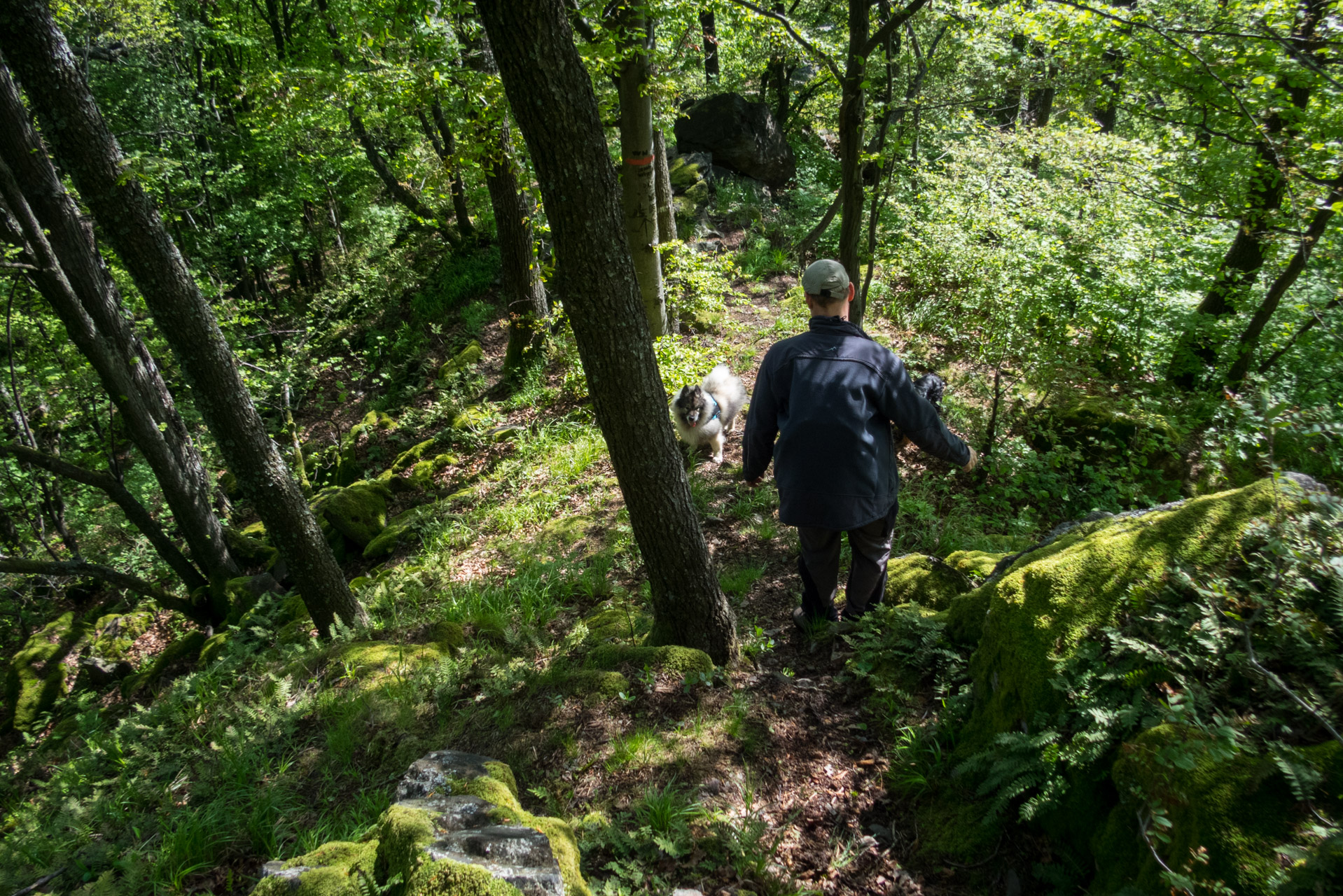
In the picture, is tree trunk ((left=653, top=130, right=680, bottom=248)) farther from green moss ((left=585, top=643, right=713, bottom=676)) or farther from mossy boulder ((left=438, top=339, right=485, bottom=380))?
green moss ((left=585, top=643, right=713, bottom=676))

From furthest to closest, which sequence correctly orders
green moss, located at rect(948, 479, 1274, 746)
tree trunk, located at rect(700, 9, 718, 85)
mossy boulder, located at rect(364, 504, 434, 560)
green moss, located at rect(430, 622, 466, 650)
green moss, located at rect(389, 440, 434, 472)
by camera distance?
tree trunk, located at rect(700, 9, 718, 85), green moss, located at rect(389, 440, 434, 472), mossy boulder, located at rect(364, 504, 434, 560), green moss, located at rect(430, 622, 466, 650), green moss, located at rect(948, 479, 1274, 746)

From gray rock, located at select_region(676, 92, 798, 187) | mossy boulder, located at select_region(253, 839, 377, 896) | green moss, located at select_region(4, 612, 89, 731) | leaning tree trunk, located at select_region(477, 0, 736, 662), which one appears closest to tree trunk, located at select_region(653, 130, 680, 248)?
leaning tree trunk, located at select_region(477, 0, 736, 662)

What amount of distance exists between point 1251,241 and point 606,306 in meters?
7.15

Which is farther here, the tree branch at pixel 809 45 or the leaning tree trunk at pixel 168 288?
the tree branch at pixel 809 45

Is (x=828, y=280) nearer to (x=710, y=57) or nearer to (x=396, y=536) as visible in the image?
(x=396, y=536)

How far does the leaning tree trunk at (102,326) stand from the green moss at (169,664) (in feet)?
2.95

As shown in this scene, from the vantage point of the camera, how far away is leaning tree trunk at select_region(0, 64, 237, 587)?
602 cm

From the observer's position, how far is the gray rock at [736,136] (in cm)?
1639

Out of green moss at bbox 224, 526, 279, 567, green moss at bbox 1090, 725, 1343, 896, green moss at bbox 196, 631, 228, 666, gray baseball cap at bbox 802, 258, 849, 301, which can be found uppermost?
gray baseball cap at bbox 802, 258, 849, 301

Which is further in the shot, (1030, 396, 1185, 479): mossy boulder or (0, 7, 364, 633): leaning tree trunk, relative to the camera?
(1030, 396, 1185, 479): mossy boulder

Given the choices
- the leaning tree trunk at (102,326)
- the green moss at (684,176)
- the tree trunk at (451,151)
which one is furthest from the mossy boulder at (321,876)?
the green moss at (684,176)

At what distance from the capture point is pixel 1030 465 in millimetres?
5766

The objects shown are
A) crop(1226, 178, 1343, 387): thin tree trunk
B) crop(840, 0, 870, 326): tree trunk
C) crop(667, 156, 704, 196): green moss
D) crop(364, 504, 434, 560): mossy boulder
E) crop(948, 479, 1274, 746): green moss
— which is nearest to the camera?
crop(948, 479, 1274, 746): green moss

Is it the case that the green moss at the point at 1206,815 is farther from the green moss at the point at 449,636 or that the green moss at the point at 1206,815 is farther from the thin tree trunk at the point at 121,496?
the thin tree trunk at the point at 121,496
